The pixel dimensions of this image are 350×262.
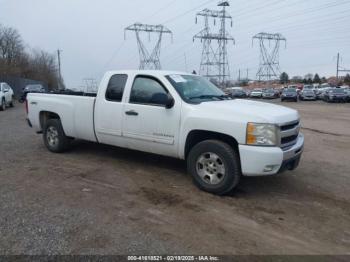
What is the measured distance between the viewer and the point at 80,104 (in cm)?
732

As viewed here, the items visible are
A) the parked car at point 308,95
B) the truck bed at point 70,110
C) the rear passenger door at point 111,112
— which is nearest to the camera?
the rear passenger door at point 111,112

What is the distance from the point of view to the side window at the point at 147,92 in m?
6.07

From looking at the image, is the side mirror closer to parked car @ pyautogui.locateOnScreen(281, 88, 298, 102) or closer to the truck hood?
the truck hood

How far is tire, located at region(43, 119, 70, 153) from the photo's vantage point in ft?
26.1

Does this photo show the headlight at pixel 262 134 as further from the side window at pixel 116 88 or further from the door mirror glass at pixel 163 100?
the side window at pixel 116 88

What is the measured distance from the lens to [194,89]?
6359mm

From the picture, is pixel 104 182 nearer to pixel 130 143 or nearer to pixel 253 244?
pixel 130 143

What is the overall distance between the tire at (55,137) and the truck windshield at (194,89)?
9.81ft

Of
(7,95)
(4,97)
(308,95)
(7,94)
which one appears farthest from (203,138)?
(308,95)

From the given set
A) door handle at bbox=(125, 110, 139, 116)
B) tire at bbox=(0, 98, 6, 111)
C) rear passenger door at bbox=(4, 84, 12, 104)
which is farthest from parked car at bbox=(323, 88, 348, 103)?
door handle at bbox=(125, 110, 139, 116)

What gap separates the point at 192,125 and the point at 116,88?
1.91m

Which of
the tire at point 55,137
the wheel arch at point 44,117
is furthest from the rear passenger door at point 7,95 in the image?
the tire at point 55,137

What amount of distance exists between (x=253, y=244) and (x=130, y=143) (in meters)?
3.21

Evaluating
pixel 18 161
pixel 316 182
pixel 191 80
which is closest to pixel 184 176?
pixel 191 80
